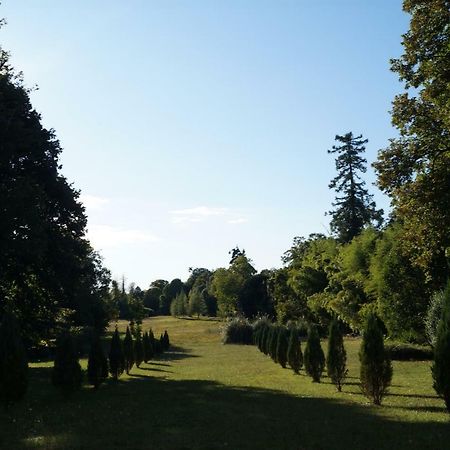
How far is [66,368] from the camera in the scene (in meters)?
18.7

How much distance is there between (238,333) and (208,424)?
175 ft

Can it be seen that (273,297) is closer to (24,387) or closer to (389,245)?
(389,245)

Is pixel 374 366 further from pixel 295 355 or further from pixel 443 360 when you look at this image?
pixel 295 355

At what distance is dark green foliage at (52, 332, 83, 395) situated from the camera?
18703 mm

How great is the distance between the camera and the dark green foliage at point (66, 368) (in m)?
18.7

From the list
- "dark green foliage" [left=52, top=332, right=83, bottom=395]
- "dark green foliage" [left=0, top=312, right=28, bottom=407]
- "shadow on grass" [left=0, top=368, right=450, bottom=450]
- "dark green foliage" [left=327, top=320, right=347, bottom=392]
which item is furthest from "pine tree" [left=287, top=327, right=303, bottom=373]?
"dark green foliage" [left=0, top=312, right=28, bottom=407]

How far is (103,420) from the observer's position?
13.5 meters

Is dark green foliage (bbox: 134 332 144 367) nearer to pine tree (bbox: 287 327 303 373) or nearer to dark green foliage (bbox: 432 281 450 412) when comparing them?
pine tree (bbox: 287 327 303 373)

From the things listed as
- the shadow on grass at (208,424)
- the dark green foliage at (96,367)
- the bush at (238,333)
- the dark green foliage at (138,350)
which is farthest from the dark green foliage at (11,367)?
the bush at (238,333)

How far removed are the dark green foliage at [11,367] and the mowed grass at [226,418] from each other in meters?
0.58

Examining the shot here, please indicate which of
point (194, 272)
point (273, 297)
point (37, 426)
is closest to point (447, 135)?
point (37, 426)

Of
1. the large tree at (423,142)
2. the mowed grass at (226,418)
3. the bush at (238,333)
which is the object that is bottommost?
the bush at (238,333)

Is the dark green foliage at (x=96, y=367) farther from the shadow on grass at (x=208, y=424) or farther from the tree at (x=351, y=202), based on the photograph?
the tree at (x=351, y=202)

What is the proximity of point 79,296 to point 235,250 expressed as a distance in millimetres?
126444
